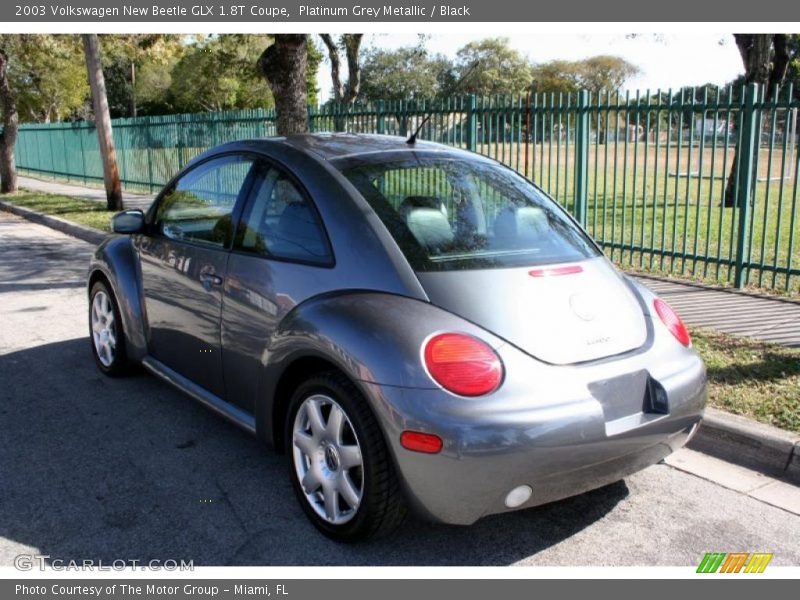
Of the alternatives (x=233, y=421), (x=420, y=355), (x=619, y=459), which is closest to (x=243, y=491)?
(x=233, y=421)

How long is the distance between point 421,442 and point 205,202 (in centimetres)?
228

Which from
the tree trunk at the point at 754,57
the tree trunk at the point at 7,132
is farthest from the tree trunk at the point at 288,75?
the tree trunk at the point at 7,132

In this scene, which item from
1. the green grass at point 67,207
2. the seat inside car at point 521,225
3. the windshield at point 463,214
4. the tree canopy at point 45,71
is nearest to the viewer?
the windshield at point 463,214

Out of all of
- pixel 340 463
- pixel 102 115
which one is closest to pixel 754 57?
pixel 102 115

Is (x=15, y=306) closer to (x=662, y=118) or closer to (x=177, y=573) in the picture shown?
(x=177, y=573)

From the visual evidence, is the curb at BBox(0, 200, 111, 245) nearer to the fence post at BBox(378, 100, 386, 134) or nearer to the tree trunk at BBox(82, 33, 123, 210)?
the tree trunk at BBox(82, 33, 123, 210)

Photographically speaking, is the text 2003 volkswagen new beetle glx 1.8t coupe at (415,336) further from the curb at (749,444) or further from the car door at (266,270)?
the curb at (749,444)

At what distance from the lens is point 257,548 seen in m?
3.21

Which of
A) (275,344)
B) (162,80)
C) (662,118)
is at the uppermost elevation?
(162,80)

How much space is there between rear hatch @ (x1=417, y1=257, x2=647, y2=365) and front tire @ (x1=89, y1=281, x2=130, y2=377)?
9.37 feet

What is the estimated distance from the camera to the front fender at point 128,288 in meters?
4.82

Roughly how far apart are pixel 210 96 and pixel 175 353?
214 feet

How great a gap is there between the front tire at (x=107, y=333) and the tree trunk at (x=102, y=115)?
10805 millimetres

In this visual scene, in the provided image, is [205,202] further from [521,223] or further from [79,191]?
[79,191]
